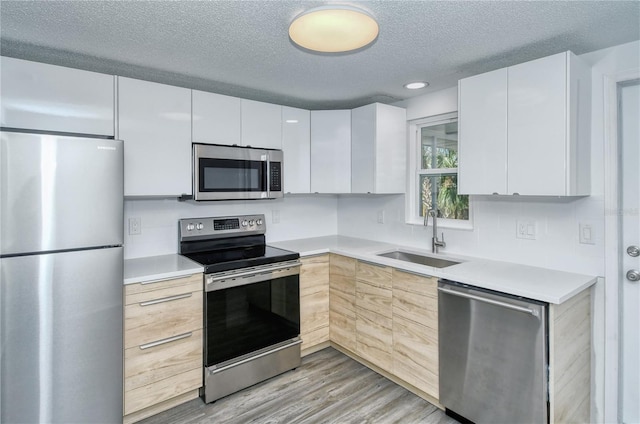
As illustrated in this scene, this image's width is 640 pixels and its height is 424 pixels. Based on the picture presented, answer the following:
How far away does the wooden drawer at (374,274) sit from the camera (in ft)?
8.23

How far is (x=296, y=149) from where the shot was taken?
3.10 m

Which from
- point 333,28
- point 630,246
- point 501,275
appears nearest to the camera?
point 333,28

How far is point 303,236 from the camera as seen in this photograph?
361cm

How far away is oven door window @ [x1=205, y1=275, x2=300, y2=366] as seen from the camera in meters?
2.31

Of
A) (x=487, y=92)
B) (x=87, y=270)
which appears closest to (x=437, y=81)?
(x=487, y=92)

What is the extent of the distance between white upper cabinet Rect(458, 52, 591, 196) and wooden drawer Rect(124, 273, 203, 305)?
6.36ft

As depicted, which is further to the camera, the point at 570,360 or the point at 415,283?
the point at 415,283

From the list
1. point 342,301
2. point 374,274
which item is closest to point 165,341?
point 342,301

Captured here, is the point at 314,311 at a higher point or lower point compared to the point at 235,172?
lower

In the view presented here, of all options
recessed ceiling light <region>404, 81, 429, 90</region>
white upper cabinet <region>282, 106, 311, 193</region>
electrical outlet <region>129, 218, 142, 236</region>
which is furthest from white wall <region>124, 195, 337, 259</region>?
recessed ceiling light <region>404, 81, 429, 90</region>

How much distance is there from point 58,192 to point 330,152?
2.09 m

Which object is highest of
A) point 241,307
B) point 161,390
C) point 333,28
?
point 333,28

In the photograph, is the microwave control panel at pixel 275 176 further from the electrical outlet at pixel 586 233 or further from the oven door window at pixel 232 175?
the electrical outlet at pixel 586 233

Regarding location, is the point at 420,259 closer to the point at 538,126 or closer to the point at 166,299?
the point at 538,126
